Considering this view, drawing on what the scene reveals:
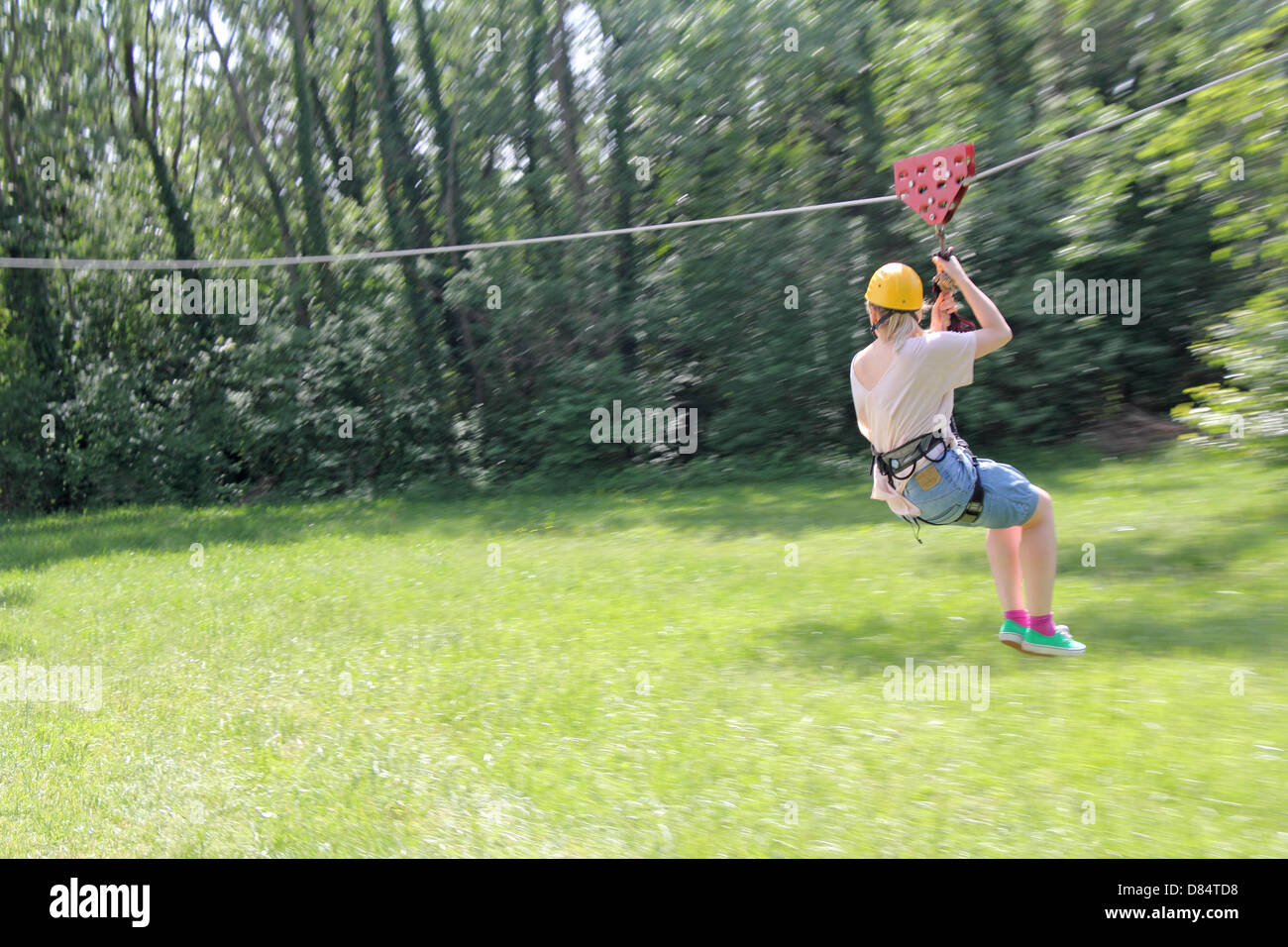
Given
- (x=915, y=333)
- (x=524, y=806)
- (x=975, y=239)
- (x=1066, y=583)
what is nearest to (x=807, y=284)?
(x=975, y=239)

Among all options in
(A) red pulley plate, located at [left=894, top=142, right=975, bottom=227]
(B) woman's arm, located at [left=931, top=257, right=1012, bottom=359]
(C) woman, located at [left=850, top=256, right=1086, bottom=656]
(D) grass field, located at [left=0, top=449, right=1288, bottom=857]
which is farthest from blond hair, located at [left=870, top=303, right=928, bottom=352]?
(D) grass field, located at [left=0, top=449, right=1288, bottom=857]

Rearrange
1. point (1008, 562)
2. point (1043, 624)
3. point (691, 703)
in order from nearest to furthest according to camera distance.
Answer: point (1008, 562)
point (1043, 624)
point (691, 703)

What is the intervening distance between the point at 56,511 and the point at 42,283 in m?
5.01

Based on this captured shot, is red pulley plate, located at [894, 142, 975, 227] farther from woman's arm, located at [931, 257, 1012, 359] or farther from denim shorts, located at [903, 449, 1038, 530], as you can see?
denim shorts, located at [903, 449, 1038, 530]

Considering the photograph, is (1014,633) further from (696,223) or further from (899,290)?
(696,223)

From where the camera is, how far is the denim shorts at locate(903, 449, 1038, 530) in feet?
18.5

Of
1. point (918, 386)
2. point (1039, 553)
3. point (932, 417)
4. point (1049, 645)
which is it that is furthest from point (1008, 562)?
point (918, 386)

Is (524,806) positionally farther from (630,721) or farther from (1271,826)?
(1271,826)

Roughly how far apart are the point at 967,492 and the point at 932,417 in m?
0.42

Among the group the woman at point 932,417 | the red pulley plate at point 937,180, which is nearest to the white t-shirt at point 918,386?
the woman at point 932,417

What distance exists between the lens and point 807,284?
19.1 m

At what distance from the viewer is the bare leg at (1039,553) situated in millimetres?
5875

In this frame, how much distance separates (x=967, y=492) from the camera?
5656mm

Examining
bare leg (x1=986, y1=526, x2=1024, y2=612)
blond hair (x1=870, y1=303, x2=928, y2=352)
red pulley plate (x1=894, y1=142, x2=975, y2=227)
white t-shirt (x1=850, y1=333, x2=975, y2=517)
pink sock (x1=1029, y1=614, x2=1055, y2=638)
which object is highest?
red pulley plate (x1=894, y1=142, x2=975, y2=227)
